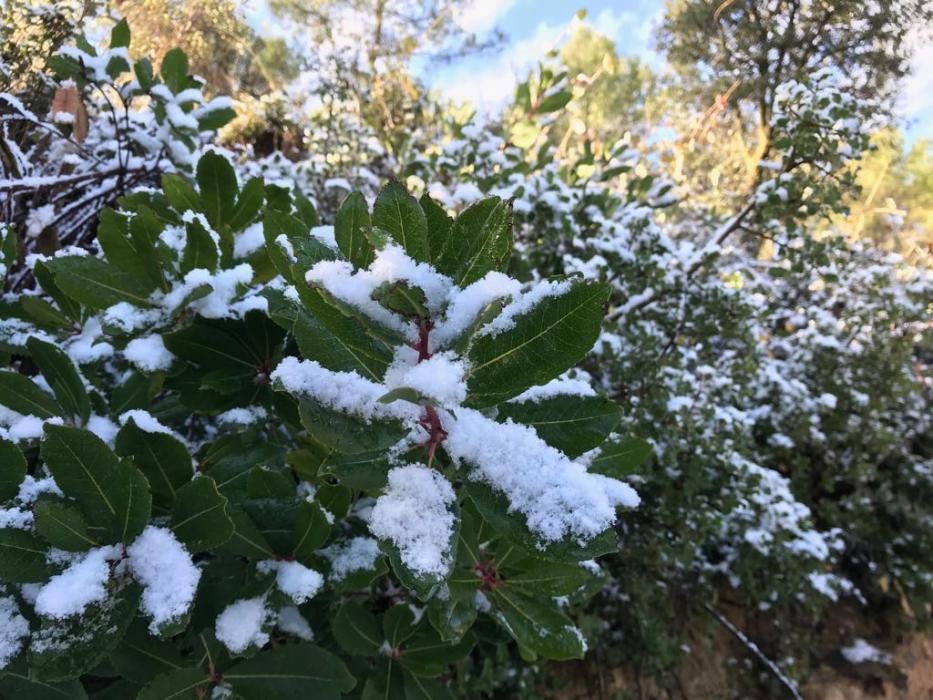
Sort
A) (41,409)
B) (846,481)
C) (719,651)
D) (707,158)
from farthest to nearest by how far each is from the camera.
A: (707,158), (846,481), (719,651), (41,409)

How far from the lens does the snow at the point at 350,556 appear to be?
84cm

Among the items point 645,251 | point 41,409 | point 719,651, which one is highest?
point 645,251

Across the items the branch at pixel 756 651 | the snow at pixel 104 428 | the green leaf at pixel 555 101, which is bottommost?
the branch at pixel 756 651

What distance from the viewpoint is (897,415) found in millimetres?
3941

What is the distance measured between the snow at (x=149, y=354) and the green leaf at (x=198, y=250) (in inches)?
5.1

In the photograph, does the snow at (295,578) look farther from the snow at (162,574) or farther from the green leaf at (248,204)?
the green leaf at (248,204)

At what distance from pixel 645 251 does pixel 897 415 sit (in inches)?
110

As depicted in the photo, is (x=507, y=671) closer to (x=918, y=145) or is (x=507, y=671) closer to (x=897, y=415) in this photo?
(x=897, y=415)

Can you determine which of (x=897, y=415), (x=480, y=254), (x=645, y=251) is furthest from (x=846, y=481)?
(x=480, y=254)

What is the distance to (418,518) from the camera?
57 cm

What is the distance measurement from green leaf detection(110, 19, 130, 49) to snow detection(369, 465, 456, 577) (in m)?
1.50

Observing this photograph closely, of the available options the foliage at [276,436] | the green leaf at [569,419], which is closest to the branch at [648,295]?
the foliage at [276,436]

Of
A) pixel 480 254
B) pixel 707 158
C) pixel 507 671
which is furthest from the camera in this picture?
pixel 707 158

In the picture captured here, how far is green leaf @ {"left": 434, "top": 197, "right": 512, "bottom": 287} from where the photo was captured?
1.90 feet
